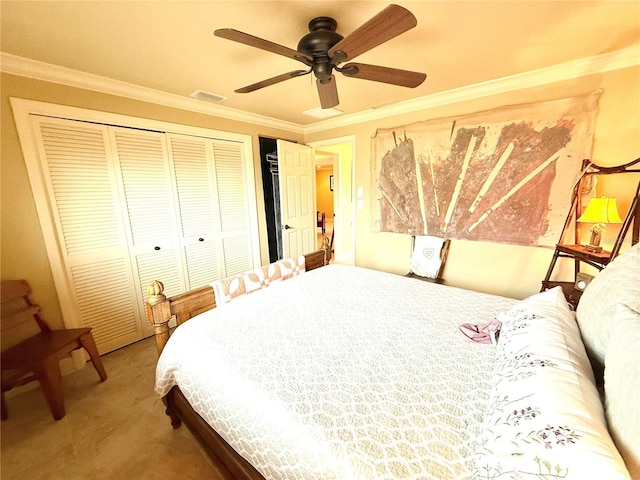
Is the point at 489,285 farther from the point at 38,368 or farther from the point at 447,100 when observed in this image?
the point at 38,368

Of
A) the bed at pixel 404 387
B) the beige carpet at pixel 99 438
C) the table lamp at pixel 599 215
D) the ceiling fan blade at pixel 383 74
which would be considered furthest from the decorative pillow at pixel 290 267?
the table lamp at pixel 599 215

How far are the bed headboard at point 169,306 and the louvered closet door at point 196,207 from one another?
131 cm

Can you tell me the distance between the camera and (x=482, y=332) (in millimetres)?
1307

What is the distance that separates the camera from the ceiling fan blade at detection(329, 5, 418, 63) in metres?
0.98

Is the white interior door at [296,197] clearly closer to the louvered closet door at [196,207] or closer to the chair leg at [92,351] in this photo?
the louvered closet door at [196,207]

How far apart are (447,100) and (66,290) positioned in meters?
3.82

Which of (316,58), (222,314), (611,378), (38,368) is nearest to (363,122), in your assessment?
(316,58)

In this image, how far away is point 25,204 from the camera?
184 cm

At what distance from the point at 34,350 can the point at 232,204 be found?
2.02 m

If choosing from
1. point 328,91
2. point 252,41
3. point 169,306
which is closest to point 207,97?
point 328,91

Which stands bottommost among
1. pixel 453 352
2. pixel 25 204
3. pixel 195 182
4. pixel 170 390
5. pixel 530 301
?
pixel 170 390

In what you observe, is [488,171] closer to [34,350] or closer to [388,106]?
[388,106]

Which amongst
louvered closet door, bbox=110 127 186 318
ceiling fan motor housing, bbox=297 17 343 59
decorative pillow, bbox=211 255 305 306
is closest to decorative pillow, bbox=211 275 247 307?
decorative pillow, bbox=211 255 305 306

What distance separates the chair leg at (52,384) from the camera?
5.30ft
